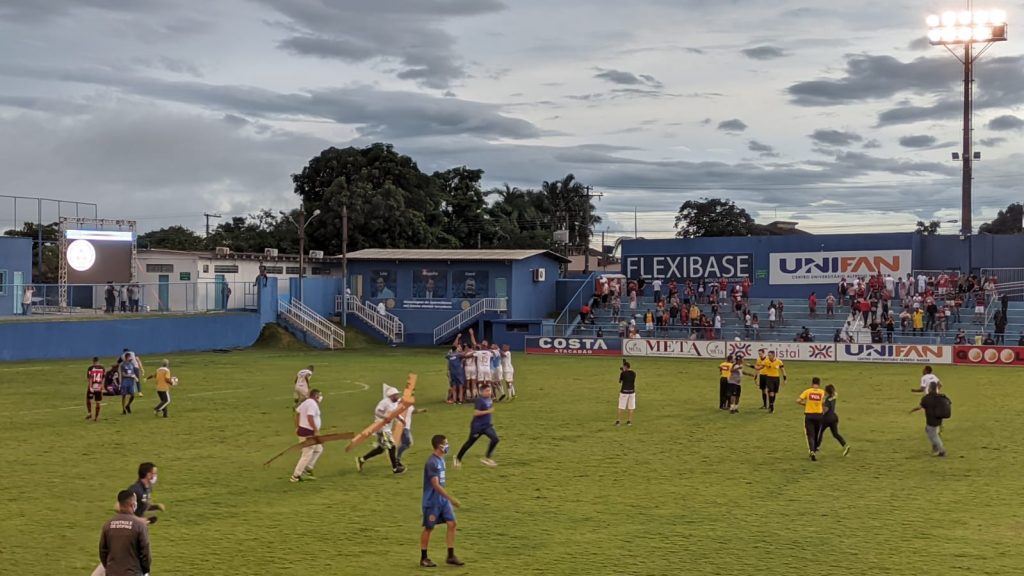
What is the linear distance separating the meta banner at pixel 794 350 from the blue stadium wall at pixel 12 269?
36854mm

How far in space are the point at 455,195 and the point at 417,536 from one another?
80136 millimetres

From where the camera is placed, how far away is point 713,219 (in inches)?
4660

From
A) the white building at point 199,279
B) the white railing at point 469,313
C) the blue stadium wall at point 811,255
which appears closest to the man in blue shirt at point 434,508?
the white building at point 199,279

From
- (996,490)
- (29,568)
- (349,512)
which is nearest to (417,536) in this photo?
Answer: (349,512)

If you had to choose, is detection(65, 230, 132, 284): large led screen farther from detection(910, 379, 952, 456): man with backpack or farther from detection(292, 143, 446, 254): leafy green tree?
detection(910, 379, 952, 456): man with backpack

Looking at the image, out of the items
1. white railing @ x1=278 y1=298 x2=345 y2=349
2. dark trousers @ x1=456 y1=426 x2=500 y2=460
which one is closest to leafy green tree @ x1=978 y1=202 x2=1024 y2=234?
white railing @ x1=278 y1=298 x2=345 y2=349

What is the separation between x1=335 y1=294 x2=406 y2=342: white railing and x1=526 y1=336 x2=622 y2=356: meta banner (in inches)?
427

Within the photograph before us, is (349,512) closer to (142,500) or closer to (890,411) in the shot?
(142,500)

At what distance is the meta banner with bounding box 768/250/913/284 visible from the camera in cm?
6362

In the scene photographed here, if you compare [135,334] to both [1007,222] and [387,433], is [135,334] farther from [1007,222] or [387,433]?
[1007,222]

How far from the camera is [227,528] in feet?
51.6

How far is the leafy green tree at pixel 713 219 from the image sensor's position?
117 meters

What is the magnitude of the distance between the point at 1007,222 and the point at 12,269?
5164 inches

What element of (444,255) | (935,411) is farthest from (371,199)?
(935,411)
